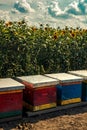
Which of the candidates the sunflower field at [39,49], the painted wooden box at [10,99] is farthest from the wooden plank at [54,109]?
the sunflower field at [39,49]

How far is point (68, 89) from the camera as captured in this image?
6.77m

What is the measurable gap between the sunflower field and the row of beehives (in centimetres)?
94

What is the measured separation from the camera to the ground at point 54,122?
589 cm

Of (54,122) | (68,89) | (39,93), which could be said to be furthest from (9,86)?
(68,89)

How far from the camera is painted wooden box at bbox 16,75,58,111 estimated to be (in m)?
6.25

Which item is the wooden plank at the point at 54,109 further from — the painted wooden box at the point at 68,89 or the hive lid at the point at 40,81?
the hive lid at the point at 40,81

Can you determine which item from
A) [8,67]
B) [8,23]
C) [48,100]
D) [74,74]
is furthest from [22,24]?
[48,100]

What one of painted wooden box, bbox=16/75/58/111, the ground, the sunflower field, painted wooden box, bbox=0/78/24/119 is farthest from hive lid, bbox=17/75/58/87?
the sunflower field

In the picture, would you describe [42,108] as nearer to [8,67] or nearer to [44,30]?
[8,67]

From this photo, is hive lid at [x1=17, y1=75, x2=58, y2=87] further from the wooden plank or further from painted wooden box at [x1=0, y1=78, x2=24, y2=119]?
the wooden plank

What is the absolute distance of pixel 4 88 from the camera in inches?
229

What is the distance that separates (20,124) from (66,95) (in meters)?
1.35

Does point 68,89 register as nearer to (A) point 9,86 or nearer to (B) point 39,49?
(A) point 9,86

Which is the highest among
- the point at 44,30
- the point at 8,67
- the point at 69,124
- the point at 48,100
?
the point at 44,30
